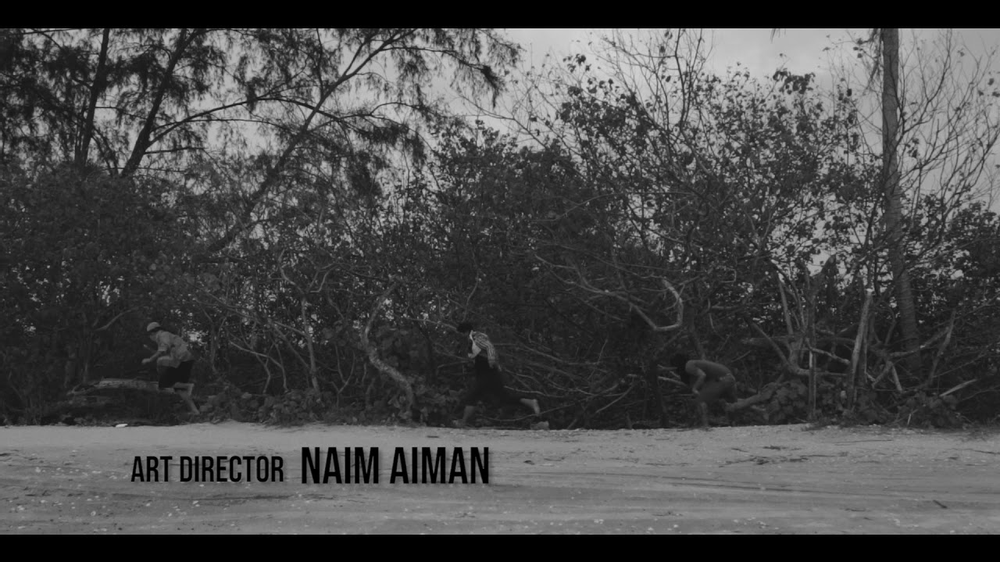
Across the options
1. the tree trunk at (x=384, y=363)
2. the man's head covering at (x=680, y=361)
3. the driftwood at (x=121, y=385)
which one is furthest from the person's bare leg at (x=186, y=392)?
the man's head covering at (x=680, y=361)

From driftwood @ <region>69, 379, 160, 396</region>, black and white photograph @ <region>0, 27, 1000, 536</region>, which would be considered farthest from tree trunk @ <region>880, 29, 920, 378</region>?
driftwood @ <region>69, 379, 160, 396</region>

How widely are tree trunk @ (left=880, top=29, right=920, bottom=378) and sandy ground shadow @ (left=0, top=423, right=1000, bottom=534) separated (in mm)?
2503

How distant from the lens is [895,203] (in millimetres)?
12352

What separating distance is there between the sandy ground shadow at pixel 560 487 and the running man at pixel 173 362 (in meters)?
2.56

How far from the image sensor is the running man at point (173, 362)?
13.5 metres

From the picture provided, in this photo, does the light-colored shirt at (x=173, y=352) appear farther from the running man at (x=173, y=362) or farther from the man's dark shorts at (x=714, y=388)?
the man's dark shorts at (x=714, y=388)

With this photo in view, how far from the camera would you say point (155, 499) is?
7988 mm

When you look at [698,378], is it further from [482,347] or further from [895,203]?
[895,203]

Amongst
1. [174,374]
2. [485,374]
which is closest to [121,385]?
[174,374]

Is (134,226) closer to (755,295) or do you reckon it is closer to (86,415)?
(86,415)

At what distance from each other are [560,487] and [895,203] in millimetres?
6306

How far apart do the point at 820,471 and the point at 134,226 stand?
10.0 m

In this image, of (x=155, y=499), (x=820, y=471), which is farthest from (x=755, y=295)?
(x=155, y=499)

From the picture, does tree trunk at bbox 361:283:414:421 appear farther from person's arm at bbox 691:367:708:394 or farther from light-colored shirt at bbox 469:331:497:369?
person's arm at bbox 691:367:708:394
